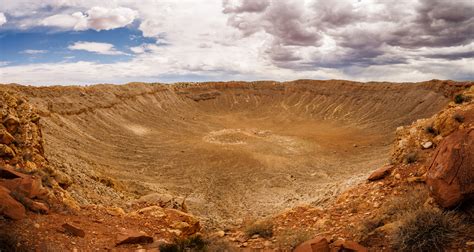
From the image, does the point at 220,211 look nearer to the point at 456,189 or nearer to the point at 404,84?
the point at 456,189

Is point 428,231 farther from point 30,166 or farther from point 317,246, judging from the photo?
point 30,166

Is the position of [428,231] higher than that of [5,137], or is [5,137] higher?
[5,137]

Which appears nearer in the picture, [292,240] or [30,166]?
[292,240]

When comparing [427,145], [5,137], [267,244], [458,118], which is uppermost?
[458,118]

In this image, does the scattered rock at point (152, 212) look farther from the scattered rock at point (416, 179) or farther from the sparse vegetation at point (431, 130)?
the sparse vegetation at point (431, 130)

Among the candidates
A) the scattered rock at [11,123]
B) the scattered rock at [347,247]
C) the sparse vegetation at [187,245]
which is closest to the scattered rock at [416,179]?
the scattered rock at [347,247]

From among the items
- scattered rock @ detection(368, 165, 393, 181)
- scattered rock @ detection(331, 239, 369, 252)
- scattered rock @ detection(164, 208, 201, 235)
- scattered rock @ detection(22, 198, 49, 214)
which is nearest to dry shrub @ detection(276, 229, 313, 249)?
scattered rock @ detection(331, 239, 369, 252)

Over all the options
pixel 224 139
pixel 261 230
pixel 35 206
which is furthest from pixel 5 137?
pixel 224 139
